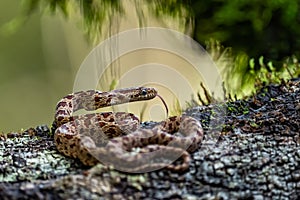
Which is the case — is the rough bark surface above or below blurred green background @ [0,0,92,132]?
below

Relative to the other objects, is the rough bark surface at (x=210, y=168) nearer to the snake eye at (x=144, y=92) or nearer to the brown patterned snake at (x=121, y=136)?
the brown patterned snake at (x=121, y=136)

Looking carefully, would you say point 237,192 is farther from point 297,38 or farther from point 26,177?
point 297,38

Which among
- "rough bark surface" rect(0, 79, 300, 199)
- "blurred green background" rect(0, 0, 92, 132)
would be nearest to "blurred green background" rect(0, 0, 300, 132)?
"blurred green background" rect(0, 0, 92, 132)

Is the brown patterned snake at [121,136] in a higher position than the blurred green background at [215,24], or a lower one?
lower

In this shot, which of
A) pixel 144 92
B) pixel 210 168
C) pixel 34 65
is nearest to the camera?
pixel 210 168

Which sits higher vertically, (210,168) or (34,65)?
A: (34,65)

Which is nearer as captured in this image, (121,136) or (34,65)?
(121,136)

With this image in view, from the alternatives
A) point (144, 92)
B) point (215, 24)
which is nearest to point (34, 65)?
point (215, 24)

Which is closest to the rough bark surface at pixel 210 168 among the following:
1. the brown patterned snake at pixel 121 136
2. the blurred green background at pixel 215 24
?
the brown patterned snake at pixel 121 136

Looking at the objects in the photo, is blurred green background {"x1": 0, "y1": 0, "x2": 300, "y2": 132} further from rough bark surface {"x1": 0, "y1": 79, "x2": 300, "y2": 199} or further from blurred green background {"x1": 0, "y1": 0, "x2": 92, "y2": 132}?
rough bark surface {"x1": 0, "y1": 79, "x2": 300, "y2": 199}

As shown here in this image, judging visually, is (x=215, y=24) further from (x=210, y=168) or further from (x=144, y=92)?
(x=210, y=168)
